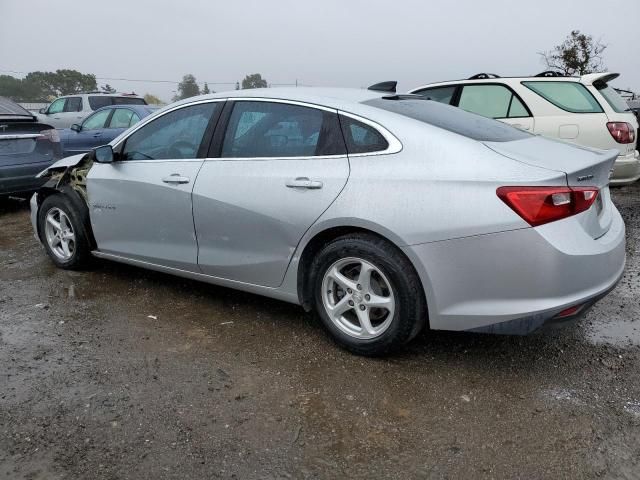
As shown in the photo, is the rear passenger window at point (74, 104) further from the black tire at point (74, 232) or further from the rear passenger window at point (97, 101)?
the black tire at point (74, 232)

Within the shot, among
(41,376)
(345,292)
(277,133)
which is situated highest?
(277,133)

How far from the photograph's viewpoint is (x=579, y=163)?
9.10 feet

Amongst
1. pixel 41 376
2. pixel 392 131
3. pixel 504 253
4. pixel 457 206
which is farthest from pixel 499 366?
pixel 41 376

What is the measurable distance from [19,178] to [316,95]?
4.97 metres

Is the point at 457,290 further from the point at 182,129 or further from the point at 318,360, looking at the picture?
the point at 182,129

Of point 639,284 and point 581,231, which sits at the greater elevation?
point 581,231

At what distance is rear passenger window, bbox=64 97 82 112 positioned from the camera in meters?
14.2

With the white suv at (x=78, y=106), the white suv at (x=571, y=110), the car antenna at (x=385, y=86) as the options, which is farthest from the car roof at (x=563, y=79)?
the white suv at (x=78, y=106)

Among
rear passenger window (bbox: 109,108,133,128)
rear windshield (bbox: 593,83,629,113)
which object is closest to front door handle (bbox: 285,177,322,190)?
rear windshield (bbox: 593,83,629,113)

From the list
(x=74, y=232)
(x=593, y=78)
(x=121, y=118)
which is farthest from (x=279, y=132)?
(x=121, y=118)

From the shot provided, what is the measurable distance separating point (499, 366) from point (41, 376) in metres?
2.51

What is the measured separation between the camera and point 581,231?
104 inches

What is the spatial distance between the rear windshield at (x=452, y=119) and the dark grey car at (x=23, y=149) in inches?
206

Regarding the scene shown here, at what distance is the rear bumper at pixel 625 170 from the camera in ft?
20.0
